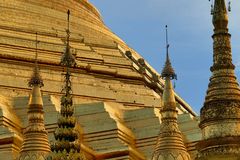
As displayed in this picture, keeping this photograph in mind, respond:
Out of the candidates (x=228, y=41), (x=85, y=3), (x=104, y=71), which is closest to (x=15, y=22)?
(x=104, y=71)

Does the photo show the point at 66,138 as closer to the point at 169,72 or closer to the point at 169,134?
the point at 169,134

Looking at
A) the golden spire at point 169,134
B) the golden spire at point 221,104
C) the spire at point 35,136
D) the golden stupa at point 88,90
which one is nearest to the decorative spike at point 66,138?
the golden spire at point 221,104

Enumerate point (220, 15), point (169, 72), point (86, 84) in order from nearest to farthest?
point (220, 15) < point (169, 72) < point (86, 84)

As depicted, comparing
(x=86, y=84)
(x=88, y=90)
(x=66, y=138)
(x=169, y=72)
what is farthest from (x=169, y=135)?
(x=86, y=84)

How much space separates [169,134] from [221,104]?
462 inches

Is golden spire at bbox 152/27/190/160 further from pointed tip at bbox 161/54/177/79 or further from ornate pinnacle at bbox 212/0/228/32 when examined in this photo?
ornate pinnacle at bbox 212/0/228/32

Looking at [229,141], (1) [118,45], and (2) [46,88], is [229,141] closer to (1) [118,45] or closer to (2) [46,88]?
(2) [46,88]

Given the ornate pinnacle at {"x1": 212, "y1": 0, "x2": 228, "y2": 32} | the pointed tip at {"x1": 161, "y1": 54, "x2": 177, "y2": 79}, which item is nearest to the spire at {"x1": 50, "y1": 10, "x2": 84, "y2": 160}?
the ornate pinnacle at {"x1": 212, "y1": 0, "x2": 228, "y2": 32}

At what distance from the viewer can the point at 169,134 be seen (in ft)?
78.0

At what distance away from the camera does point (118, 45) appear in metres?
45.8

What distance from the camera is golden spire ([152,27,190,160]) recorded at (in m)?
23.4

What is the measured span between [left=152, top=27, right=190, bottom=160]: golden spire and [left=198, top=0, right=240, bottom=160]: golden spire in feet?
35.5

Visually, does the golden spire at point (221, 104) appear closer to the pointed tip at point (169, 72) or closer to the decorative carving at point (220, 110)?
the decorative carving at point (220, 110)

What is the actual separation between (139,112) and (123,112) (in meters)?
0.92
